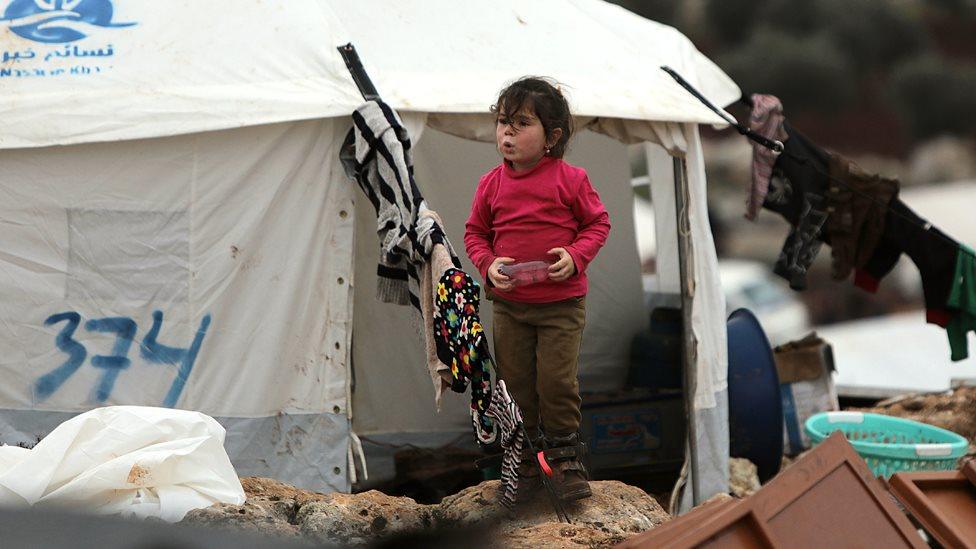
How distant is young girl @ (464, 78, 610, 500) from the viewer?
479cm

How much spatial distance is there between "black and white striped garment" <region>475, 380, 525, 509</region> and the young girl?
0.12 m

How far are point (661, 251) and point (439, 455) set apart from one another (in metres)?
2.18

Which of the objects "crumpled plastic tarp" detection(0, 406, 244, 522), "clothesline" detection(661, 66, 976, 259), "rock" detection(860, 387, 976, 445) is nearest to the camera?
"crumpled plastic tarp" detection(0, 406, 244, 522)

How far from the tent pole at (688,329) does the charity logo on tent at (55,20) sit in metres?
2.80

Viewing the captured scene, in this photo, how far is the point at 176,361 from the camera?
228 inches

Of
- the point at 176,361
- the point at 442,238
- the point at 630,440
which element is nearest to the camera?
the point at 442,238

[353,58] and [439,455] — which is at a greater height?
[353,58]

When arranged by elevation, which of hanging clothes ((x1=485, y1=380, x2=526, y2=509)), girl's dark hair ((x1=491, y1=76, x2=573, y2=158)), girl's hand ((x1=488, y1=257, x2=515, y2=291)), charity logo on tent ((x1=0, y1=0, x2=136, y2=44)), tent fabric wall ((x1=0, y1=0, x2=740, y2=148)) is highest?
charity logo on tent ((x1=0, y1=0, x2=136, y2=44))

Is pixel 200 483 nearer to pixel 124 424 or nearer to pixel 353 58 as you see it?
pixel 124 424

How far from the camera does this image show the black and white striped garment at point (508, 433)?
466 centimetres

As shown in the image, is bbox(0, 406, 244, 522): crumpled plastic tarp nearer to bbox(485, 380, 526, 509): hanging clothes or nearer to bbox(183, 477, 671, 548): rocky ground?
bbox(183, 477, 671, 548): rocky ground

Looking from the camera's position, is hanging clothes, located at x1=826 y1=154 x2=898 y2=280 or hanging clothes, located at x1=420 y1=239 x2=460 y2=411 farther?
hanging clothes, located at x1=826 y1=154 x2=898 y2=280

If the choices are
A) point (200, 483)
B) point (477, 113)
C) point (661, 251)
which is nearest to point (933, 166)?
point (661, 251)

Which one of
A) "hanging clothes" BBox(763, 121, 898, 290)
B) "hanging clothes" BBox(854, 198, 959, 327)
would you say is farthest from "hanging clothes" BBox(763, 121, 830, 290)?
"hanging clothes" BBox(854, 198, 959, 327)
